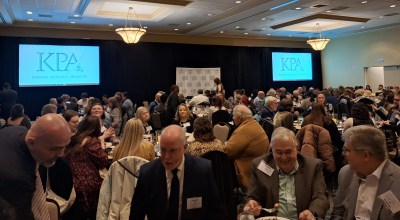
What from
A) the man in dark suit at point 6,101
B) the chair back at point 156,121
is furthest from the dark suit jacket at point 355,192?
the man in dark suit at point 6,101

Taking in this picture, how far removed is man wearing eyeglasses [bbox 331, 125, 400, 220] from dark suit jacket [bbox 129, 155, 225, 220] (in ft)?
2.50

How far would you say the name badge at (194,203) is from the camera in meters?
1.89

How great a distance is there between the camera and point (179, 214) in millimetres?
1892

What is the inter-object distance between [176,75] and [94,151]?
11.1 metres

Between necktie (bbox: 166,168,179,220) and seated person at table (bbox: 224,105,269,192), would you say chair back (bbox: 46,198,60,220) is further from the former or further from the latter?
seated person at table (bbox: 224,105,269,192)

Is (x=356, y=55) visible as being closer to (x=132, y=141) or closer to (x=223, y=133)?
(x=223, y=133)

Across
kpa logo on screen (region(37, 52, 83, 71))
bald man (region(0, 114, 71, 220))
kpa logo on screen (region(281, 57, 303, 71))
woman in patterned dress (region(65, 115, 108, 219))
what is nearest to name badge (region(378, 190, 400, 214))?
bald man (region(0, 114, 71, 220))

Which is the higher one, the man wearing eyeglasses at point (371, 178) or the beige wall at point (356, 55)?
the beige wall at point (356, 55)

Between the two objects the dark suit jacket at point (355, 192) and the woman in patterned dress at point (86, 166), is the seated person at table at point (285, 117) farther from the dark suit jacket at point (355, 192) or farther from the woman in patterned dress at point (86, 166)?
the dark suit jacket at point (355, 192)

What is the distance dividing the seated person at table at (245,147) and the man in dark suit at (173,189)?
191cm

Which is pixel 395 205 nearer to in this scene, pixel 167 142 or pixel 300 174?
pixel 300 174

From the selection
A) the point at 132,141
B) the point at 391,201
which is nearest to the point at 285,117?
A: the point at 132,141

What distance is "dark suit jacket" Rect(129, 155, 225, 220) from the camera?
188 centimetres

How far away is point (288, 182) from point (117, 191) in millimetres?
1382
